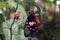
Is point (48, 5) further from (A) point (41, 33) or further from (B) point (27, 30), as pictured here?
(B) point (27, 30)

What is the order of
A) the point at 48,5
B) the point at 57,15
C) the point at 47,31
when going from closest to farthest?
the point at 47,31 < the point at 48,5 < the point at 57,15

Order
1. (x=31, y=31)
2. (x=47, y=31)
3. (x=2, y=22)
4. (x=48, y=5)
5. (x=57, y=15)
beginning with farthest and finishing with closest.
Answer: (x=57, y=15)
(x=48, y=5)
(x=47, y=31)
(x=2, y=22)
(x=31, y=31)

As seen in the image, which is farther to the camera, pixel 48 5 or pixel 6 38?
pixel 48 5

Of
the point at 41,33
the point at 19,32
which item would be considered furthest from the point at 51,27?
the point at 19,32

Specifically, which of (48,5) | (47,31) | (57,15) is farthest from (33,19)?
(57,15)

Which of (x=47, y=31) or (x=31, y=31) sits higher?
(x=31, y=31)

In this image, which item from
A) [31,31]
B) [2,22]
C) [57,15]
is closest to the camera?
[31,31]

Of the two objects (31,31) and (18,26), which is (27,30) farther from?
(18,26)

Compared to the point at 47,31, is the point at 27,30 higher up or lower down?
higher up

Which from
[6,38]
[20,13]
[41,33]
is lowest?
[41,33]
